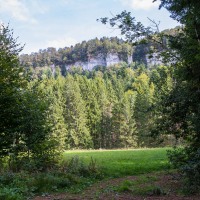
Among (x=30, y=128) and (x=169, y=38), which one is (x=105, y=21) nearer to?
(x=169, y=38)

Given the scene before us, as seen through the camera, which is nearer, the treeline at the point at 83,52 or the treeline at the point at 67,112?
the treeline at the point at 67,112

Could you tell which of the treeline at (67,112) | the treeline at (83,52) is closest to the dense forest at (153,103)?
the treeline at (67,112)

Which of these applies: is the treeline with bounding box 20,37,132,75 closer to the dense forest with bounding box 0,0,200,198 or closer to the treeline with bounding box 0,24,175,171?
the treeline with bounding box 0,24,175,171

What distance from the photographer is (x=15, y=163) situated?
1673 centimetres

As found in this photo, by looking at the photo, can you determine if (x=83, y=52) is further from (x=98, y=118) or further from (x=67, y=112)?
(x=98, y=118)

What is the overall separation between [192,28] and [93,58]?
182638 mm

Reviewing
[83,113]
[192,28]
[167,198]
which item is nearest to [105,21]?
[192,28]

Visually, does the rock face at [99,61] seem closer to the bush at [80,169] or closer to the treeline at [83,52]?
the treeline at [83,52]

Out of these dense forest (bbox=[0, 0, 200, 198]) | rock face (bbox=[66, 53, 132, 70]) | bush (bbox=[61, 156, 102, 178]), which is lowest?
bush (bbox=[61, 156, 102, 178])

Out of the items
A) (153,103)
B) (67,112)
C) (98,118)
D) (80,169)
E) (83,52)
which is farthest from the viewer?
(83,52)

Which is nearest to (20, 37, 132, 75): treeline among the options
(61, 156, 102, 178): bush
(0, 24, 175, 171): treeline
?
(0, 24, 175, 171): treeline

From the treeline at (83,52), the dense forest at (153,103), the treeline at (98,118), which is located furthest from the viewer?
the treeline at (83,52)

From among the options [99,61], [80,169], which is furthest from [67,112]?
[99,61]

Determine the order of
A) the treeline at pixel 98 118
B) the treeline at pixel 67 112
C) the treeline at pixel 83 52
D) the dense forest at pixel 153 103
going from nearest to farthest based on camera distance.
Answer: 1. the dense forest at pixel 153 103
2. the treeline at pixel 67 112
3. the treeline at pixel 98 118
4. the treeline at pixel 83 52
